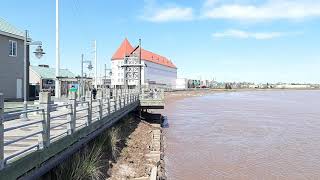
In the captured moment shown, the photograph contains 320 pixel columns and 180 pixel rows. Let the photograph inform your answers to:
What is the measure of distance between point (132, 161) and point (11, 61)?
2081 cm

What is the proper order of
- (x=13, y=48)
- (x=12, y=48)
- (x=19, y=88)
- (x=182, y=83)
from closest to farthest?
(x=12, y=48)
(x=13, y=48)
(x=19, y=88)
(x=182, y=83)

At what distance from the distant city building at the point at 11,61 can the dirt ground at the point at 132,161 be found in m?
15.0

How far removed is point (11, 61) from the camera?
32.4 meters

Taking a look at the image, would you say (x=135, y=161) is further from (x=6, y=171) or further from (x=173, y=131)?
(x=173, y=131)

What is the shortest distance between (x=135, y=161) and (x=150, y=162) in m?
0.92

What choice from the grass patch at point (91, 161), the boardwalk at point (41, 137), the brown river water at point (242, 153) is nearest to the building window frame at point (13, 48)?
the brown river water at point (242, 153)

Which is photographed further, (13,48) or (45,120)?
(13,48)

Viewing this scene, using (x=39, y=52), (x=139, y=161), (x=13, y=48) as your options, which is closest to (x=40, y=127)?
(x=139, y=161)

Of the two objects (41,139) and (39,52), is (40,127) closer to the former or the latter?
(41,139)

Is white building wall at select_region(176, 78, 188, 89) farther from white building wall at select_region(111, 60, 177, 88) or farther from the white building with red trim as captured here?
the white building with red trim

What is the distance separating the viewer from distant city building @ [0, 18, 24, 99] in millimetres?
31328

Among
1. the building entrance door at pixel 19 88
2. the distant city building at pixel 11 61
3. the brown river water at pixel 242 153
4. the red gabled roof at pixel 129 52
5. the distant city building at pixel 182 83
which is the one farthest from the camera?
the distant city building at pixel 182 83

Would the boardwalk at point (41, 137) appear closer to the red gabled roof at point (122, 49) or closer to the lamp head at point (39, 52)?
the lamp head at point (39, 52)

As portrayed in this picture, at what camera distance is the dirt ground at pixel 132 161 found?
1294cm
